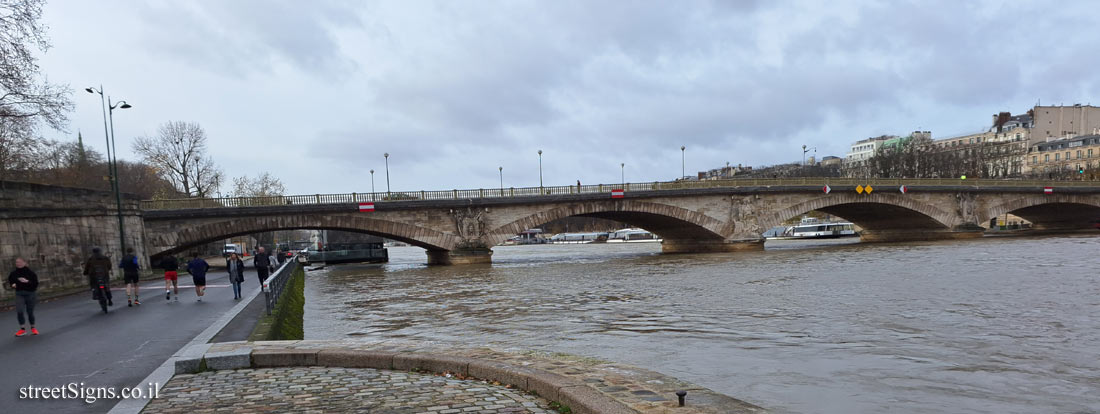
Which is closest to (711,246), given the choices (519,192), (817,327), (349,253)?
(519,192)

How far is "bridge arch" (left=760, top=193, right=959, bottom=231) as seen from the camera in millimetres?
48500

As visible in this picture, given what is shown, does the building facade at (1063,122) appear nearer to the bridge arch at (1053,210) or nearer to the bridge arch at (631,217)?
the bridge arch at (1053,210)

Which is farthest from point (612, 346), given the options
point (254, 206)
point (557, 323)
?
point (254, 206)

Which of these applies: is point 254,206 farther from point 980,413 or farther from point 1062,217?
point 1062,217

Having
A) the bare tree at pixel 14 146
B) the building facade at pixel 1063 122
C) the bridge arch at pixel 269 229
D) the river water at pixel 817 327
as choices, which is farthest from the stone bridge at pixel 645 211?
the building facade at pixel 1063 122

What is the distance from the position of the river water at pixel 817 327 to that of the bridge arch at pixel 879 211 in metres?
22.0

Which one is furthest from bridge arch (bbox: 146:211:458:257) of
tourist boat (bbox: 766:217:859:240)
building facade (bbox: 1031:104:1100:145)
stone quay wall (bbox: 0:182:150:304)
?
building facade (bbox: 1031:104:1100:145)

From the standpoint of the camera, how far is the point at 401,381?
6.93m

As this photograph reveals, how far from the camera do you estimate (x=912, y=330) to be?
39.2ft

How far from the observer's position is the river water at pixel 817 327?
7973mm

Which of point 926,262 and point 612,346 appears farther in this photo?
point 926,262

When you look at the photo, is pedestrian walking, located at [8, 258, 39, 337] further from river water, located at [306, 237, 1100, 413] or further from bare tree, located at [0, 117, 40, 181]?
bare tree, located at [0, 117, 40, 181]

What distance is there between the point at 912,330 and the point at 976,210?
1983 inches

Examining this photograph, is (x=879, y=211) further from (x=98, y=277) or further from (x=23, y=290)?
(x=23, y=290)
